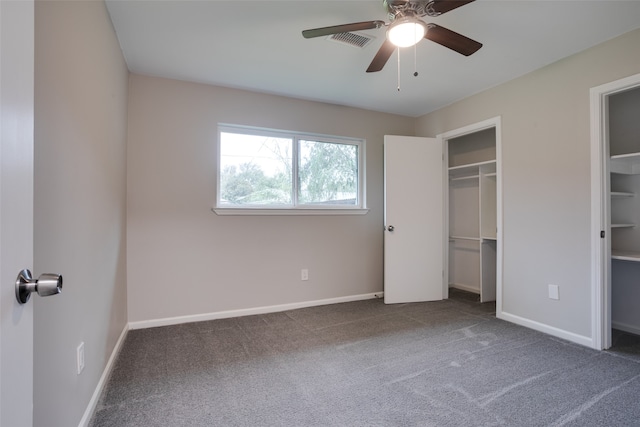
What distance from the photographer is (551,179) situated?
8.82ft

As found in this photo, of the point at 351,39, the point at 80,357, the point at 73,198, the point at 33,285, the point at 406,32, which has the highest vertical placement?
the point at 351,39

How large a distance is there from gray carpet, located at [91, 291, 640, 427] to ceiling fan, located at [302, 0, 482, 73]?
208 centimetres

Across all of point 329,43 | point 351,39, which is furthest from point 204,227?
point 351,39

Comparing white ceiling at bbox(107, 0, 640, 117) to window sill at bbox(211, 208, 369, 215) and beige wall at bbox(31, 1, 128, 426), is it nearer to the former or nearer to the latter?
beige wall at bbox(31, 1, 128, 426)

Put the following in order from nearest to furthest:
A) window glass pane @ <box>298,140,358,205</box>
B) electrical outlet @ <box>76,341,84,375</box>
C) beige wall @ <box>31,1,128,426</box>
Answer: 1. beige wall @ <box>31,1,128,426</box>
2. electrical outlet @ <box>76,341,84,375</box>
3. window glass pane @ <box>298,140,358,205</box>

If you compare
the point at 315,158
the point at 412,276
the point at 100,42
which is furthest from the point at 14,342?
the point at 412,276

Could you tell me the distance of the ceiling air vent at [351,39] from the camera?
2.24 m

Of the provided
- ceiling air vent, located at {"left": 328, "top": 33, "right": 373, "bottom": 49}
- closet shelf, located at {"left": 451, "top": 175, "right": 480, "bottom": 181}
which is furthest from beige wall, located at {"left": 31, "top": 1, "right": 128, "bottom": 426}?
closet shelf, located at {"left": 451, "top": 175, "right": 480, "bottom": 181}

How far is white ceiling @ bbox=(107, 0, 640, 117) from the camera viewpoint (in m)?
1.97

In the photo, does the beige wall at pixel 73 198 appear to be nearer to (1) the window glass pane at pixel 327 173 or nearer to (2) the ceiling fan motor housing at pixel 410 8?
(2) the ceiling fan motor housing at pixel 410 8

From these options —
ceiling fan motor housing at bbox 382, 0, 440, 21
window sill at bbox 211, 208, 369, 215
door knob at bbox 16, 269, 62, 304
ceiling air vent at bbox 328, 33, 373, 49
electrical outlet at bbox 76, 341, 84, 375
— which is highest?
ceiling air vent at bbox 328, 33, 373, 49

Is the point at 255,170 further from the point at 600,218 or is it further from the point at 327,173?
the point at 600,218

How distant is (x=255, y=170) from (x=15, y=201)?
8.96 feet

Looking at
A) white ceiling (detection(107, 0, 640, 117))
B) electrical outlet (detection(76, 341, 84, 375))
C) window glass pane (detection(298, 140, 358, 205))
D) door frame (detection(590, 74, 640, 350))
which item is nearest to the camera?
electrical outlet (detection(76, 341, 84, 375))
